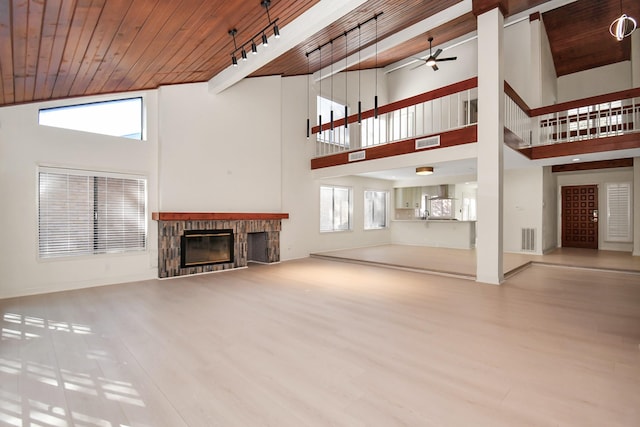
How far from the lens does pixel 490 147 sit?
524cm

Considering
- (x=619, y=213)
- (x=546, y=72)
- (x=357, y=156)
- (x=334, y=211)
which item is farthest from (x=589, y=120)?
(x=334, y=211)

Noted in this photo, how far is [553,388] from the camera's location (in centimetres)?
220

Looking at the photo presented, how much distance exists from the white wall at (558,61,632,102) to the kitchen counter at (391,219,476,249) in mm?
5318

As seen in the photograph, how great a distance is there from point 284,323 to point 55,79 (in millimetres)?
4467

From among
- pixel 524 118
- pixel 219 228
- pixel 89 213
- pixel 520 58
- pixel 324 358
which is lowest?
pixel 324 358

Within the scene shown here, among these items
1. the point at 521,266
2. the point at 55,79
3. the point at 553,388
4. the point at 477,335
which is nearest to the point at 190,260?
the point at 55,79

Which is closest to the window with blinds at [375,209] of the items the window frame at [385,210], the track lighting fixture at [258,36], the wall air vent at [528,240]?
the window frame at [385,210]

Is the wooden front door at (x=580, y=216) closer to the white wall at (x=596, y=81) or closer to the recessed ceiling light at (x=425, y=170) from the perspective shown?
the white wall at (x=596, y=81)

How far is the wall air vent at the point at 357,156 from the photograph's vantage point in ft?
24.5

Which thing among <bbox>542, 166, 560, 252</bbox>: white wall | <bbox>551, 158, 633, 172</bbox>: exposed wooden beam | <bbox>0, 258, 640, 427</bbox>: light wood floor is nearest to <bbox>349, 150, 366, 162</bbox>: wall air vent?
<bbox>0, 258, 640, 427</bbox>: light wood floor

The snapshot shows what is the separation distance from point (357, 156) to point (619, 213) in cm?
815

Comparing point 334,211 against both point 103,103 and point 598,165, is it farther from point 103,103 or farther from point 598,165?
point 598,165

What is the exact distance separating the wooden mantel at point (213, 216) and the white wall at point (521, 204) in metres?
6.14

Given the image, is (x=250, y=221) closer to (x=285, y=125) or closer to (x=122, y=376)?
(x=285, y=125)
